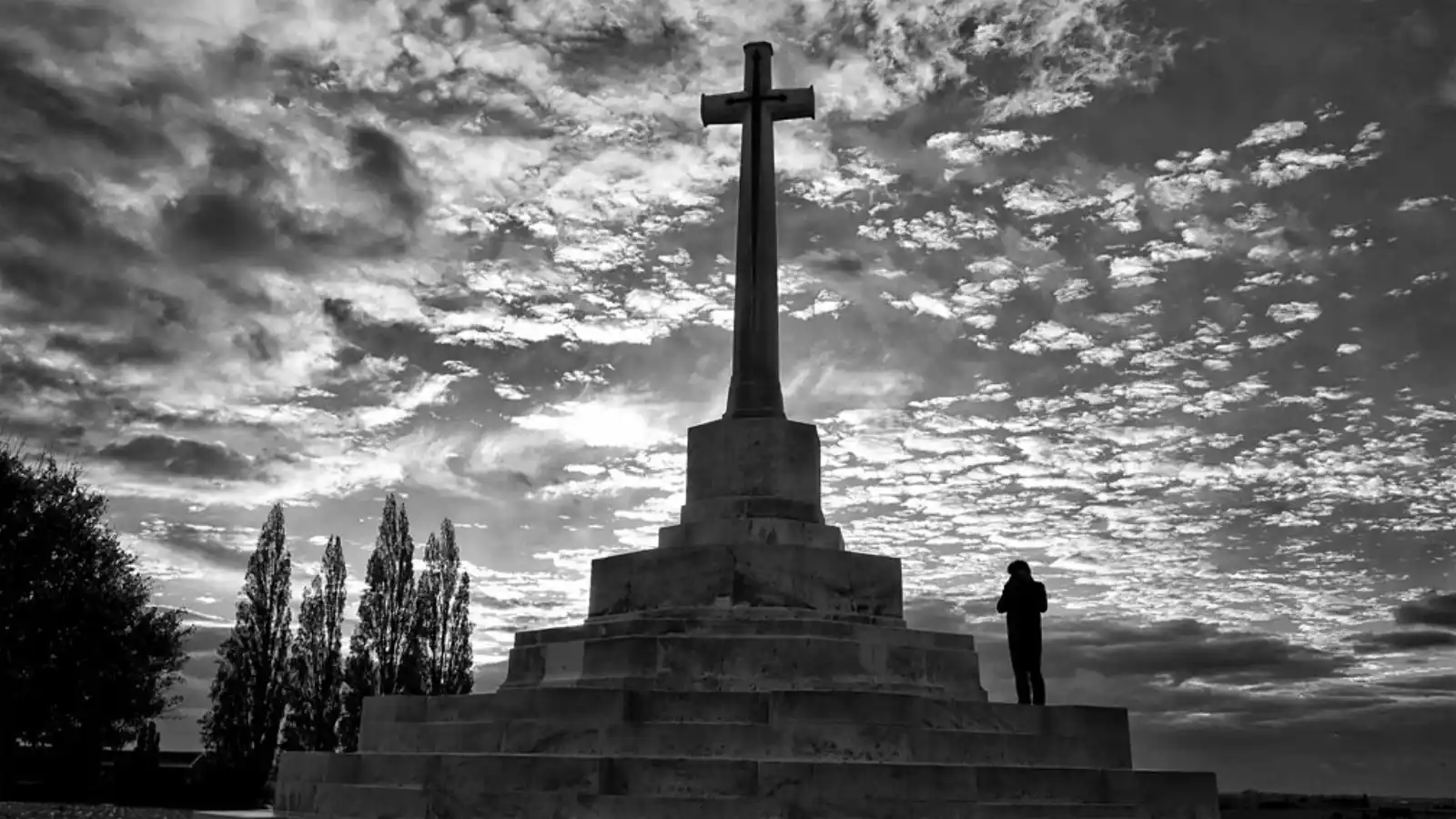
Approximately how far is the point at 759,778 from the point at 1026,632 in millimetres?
4229

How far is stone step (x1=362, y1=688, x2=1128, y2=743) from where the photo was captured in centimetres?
1066

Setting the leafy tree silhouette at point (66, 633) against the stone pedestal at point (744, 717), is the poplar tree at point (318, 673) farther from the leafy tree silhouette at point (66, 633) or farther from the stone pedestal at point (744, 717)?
the stone pedestal at point (744, 717)

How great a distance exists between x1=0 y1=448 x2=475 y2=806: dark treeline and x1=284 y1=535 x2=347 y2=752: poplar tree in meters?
0.03

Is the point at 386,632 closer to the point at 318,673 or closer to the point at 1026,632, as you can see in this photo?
the point at 318,673

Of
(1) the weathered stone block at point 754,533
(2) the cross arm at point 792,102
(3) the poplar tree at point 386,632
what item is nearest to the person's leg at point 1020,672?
(1) the weathered stone block at point 754,533

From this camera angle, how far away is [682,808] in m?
9.36

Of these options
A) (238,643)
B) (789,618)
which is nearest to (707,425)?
(789,618)

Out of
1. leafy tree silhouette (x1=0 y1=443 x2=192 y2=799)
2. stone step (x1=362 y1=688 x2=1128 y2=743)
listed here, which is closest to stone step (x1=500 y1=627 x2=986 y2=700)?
stone step (x1=362 y1=688 x2=1128 y2=743)

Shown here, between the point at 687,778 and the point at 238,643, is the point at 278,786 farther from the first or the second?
the point at 238,643

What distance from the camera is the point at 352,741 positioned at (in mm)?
29359

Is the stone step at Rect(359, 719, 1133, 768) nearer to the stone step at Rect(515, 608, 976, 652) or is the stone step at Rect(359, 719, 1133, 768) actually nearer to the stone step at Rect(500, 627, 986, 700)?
the stone step at Rect(500, 627, 986, 700)

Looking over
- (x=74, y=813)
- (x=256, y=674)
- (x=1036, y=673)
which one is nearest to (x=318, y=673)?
(x=256, y=674)

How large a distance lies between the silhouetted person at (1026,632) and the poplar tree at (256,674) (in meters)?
21.4

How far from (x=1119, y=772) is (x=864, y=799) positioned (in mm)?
3132
